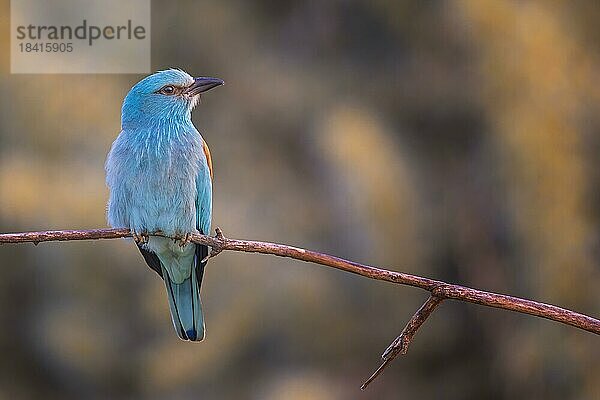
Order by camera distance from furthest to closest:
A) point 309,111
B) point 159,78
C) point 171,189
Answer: point 309,111
point 159,78
point 171,189

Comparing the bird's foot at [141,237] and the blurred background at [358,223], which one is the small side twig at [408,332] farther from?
the blurred background at [358,223]

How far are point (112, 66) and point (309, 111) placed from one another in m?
1.08

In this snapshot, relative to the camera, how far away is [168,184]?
2.60 m

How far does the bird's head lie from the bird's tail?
1.27 ft

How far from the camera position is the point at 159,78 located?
111 inches

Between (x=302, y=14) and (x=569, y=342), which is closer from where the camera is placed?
(x=569, y=342)

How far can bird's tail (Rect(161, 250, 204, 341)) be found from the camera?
2541 millimetres

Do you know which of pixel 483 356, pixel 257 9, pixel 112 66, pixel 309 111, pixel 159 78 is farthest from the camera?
pixel 257 9

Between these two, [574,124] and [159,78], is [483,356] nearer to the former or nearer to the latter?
[574,124]

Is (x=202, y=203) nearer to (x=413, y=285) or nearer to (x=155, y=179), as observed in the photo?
(x=155, y=179)

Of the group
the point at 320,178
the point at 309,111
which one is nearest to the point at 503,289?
the point at 320,178

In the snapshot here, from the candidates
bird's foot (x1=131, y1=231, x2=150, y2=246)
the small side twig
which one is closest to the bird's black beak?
bird's foot (x1=131, y1=231, x2=150, y2=246)

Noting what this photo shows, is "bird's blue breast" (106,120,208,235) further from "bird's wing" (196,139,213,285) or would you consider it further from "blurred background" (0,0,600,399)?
"blurred background" (0,0,600,399)

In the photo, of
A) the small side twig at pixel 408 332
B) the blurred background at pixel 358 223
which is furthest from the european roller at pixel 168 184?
the blurred background at pixel 358 223
